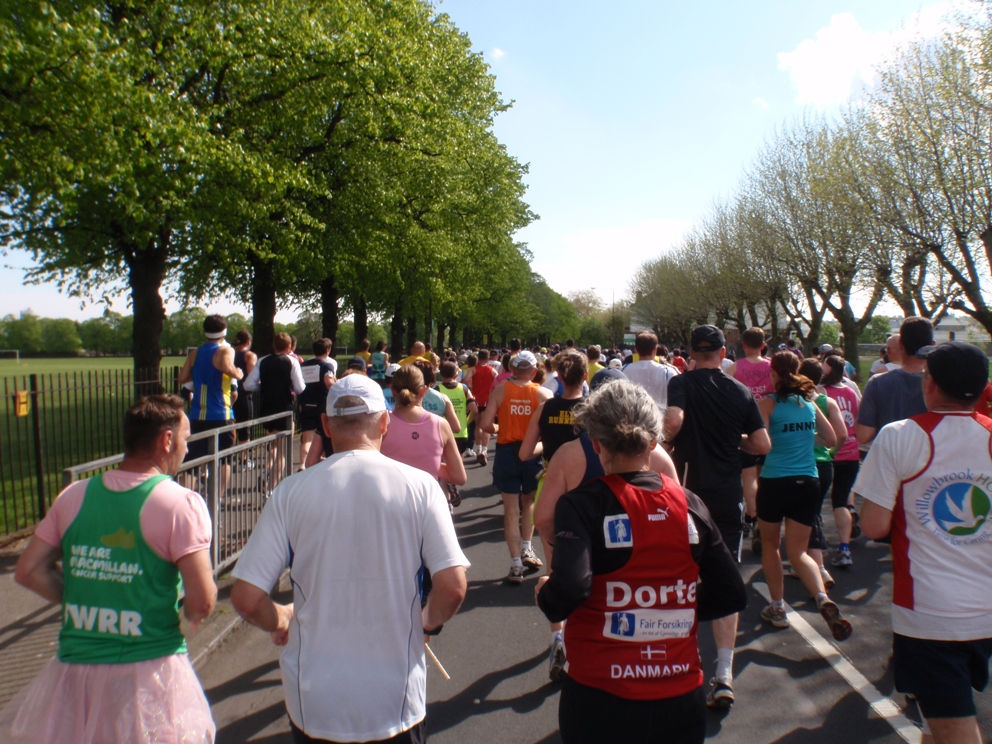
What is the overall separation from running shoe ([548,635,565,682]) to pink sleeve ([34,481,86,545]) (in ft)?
9.39

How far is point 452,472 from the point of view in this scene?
493 centimetres

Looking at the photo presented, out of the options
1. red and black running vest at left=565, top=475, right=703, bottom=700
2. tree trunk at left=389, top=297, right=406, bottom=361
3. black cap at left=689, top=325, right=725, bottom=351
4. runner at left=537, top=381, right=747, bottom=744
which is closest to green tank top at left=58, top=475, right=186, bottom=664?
runner at left=537, top=381, right=747, bottom=744

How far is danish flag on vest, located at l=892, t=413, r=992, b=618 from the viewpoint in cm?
295

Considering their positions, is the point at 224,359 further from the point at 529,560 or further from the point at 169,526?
the point at 169,526

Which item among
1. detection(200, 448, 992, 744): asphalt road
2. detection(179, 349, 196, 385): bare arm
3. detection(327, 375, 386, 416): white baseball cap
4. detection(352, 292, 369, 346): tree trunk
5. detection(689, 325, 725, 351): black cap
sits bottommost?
detection(200, 448, 992, 744): asphalt road

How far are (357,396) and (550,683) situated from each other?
2756 mm

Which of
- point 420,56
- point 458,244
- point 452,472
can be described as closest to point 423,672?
point 452,472

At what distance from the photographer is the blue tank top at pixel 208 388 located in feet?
26.4

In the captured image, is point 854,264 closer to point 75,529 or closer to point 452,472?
point 452,472

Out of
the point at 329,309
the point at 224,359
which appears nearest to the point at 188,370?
the point at 224,359

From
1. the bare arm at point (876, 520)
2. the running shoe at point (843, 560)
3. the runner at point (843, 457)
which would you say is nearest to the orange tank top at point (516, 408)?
the runner at point (843, 457)

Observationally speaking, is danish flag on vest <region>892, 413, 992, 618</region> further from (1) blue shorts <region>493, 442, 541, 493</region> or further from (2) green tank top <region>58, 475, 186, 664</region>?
(1) blue shorts <region>493, 442, 541, 493</region>

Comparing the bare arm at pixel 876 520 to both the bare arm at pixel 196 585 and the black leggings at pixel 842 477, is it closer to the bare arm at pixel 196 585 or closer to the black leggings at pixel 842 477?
the bare arm at pixel 196 585

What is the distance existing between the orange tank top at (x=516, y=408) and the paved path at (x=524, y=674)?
4.23 feet
